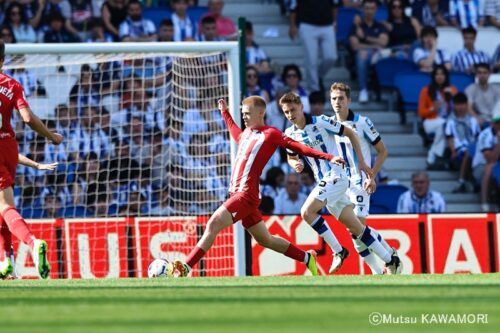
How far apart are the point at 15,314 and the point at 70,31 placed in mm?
12554

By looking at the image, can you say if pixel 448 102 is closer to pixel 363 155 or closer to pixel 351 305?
pixel 363 155

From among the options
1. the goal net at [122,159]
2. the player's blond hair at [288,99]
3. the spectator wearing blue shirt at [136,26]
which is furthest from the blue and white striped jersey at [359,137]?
the spectator wearing blue shirt at [136,26]

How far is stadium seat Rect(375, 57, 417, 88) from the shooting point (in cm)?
2158

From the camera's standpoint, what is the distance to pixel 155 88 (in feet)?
58.6

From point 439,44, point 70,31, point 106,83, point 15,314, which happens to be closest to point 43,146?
point 106,83

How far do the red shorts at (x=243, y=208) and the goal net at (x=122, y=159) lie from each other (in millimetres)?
3312

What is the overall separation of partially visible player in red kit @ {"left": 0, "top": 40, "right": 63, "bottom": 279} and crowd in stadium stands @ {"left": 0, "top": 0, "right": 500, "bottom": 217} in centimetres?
500

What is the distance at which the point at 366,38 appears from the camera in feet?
71.2

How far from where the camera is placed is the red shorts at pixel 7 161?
12266 millimetres

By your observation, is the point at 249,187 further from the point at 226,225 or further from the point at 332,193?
the point at 332,193

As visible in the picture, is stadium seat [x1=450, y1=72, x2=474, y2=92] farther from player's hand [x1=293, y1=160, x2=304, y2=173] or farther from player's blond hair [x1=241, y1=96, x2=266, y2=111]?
player's blond hair [x1=241, y1=96, x2=266, y2=111]

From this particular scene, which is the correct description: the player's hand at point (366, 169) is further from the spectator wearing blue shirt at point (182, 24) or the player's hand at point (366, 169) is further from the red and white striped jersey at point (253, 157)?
the spectator wearing blue shirt at point (182, 24)

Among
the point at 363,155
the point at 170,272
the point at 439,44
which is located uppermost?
the point at 439,44

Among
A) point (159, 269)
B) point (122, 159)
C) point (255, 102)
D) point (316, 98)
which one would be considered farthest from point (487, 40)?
point (159, 269)
